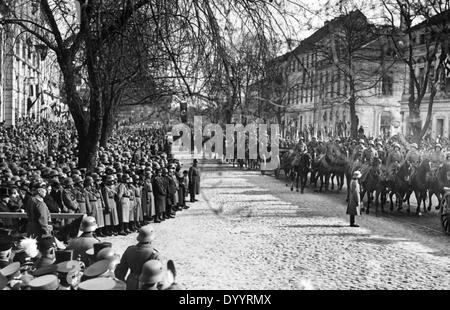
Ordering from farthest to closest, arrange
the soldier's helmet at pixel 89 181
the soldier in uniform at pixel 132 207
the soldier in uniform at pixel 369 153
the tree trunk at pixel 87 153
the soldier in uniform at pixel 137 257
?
the soldier in uniform at pixel 369 153 → the tree trunk at pixel 87 153 → the soldier in uniform at pixel 132 207 → the soldier's helmet at pixel 89 181 → the soldier in uniform at pixel 137 257

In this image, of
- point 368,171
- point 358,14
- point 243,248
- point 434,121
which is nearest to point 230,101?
point 243,248

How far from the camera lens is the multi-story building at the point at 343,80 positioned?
7778 millimetres

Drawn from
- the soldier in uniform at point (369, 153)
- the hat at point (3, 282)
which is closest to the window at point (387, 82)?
the soldier in uniform at point (369, 153)

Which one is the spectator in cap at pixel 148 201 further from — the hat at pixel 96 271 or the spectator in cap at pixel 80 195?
the hat at pixel 96 271

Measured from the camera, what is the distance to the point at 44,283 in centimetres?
402

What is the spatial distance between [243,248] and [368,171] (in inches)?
247

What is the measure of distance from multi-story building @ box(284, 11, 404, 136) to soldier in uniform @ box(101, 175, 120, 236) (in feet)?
13.8

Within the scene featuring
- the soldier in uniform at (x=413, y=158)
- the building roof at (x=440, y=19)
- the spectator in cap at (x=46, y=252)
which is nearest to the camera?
the spectator in cap at (x=46, y=252)

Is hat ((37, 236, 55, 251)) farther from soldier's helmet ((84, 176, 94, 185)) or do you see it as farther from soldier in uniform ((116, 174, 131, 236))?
soldier in uniform ((116, 174, 131, 236))

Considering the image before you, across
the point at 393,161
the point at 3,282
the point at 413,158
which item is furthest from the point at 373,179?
the point at 3,282

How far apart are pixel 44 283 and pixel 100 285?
406mm

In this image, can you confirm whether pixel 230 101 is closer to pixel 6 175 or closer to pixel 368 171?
pixel 6 175

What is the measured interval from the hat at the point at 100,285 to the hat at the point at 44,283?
0.60ft

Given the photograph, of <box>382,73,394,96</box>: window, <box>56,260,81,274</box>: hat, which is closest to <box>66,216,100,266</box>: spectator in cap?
<box>56,260,81,274</box>: hat
